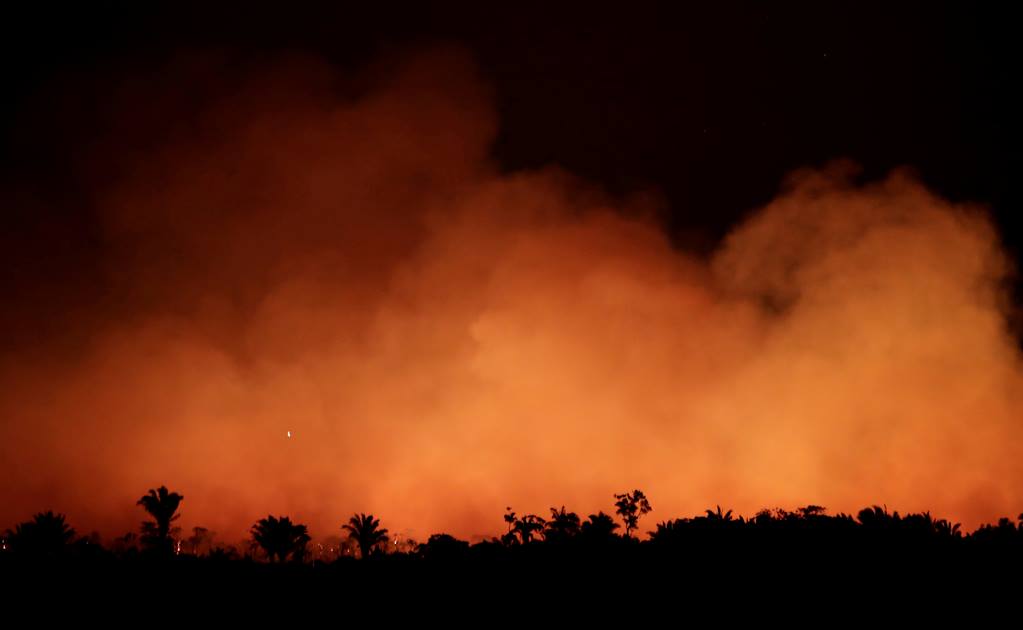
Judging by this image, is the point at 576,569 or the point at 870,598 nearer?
the point at 870,598

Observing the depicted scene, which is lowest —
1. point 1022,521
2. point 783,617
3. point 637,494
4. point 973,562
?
point 783,617

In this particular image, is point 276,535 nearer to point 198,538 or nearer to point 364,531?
point 364,531

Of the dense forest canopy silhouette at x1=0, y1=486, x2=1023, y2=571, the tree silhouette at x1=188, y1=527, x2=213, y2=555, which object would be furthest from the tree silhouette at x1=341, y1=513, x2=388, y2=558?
the tree silhouette at x1=188, y1=527, x2=213, y2=555

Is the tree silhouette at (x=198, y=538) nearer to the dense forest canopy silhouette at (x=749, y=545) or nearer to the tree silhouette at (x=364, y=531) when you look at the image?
the tree silhouette at (x=364, y=531)

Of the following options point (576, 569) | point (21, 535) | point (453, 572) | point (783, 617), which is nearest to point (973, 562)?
point (783, 617)

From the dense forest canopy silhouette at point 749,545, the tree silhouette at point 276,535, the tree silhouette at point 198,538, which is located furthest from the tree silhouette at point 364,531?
the tree silhouette at point 198,538

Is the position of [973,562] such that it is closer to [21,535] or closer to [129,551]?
[129,551]

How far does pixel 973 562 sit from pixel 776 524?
5.47m

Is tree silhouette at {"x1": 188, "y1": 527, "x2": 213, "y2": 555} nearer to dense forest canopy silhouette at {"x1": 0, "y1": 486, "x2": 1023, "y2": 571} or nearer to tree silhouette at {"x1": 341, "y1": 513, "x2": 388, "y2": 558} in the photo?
tree silhouette at {"x1": 341, "y1": 513, "x2": 388, "y2": 558}

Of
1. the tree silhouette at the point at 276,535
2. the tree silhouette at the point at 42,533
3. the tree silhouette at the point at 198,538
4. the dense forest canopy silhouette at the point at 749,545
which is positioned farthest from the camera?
the tree silhouette at the point at 198,538

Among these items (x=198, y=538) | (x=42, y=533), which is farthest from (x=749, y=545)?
(x=198, y=538)

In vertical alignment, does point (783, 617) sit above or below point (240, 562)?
below

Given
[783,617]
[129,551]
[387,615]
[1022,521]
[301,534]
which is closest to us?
[783,617]

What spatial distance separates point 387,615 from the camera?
13664 millimetres
